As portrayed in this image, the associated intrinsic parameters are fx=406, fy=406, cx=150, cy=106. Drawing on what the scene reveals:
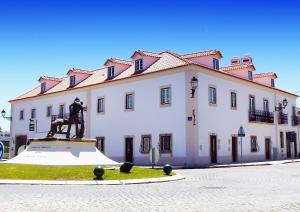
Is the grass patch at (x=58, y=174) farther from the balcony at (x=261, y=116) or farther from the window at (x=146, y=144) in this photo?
the balcony at (x=261, y=116)

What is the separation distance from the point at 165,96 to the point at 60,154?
472 inches

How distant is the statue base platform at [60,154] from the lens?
20.2m

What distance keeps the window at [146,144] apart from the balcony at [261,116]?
985 centimetres

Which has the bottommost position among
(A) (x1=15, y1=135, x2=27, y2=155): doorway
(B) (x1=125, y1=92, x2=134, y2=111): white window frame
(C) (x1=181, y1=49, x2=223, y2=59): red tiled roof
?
(A) (x1=15, y1=135, x2=27, y2=155): doorway

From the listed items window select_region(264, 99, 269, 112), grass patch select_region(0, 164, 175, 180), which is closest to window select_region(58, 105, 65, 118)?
window select_region(264, 99, 269, 112)

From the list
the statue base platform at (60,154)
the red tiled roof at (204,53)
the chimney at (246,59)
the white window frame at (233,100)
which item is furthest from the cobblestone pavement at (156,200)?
the chimney at (246,59)

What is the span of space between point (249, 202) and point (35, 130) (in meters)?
37.9

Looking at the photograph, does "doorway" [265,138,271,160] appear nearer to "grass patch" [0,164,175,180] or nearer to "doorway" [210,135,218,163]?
"doorway" [210,135,218,163]

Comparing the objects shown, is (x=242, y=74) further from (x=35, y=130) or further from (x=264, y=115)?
(x=35, y=130)

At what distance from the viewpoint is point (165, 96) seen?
30578 mm

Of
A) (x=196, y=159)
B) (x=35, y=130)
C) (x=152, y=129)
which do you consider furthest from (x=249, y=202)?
(x=35, y=130)

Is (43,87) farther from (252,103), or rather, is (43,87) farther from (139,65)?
(252,103)

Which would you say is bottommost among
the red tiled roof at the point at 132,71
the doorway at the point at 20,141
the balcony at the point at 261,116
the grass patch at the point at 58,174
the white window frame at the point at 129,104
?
the grass patch at the point at 58,174

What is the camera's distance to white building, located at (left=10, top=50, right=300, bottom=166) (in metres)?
29.3
